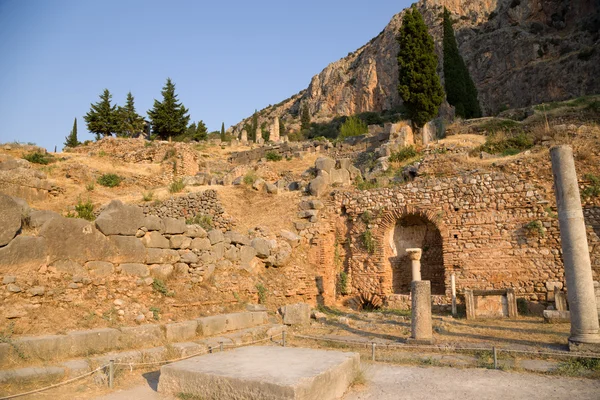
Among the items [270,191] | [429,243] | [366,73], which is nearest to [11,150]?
[270,191]

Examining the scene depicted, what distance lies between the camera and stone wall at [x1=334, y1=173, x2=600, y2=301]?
11977 mm

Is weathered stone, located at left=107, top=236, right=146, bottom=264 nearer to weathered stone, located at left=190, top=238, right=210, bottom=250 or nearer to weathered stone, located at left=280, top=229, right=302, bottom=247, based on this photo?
weathered stone, located at left=190, top=238, right=210, bottom=250

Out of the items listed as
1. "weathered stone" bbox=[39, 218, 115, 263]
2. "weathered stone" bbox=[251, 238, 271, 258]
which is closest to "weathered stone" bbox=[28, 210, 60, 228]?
"weathered stone" bbox=[39, 218, 115, 263]

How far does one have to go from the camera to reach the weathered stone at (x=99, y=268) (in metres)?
7.79

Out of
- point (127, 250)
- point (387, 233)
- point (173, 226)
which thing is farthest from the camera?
point (387, 233)

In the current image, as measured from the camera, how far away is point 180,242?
966 cm

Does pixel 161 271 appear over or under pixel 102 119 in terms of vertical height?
under

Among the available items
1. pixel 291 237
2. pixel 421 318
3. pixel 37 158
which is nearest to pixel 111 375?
pixel 421 318

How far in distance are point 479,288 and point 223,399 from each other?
33.0 feet

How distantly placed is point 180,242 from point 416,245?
8900 mm

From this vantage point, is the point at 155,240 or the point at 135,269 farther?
the point at 155,240

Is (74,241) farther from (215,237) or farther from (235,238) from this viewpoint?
(235,238)

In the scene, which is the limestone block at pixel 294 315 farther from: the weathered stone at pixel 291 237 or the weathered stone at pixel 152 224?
the weathered stone at pixel 152 224

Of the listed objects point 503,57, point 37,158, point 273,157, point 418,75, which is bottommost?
point 37,158
